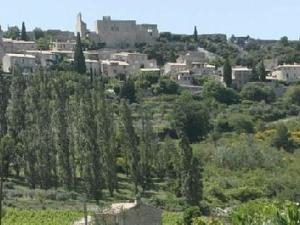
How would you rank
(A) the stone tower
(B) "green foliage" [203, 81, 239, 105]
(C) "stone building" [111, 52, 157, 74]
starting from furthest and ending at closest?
(A) the stone tower
(C) "stone building" [111, 52, 157, 74]
(B) "green foliage" [203, 81, 239, 105]

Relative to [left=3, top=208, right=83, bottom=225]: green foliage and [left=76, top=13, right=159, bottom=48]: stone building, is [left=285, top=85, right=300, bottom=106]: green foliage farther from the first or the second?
[left=3, top=208, right=83, bottom=225]: green foliage

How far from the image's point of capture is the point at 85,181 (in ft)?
178

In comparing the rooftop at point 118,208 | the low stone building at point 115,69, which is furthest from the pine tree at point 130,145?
the low stone building at point 115,69

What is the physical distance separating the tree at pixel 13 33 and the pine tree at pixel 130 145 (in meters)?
61.4

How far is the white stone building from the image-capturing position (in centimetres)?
10812

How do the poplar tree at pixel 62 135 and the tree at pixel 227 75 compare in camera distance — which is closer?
the poplar tree at pixel 62 135

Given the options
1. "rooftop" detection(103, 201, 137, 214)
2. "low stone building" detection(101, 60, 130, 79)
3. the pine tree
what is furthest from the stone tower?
"rooftop" detection(103, 201, 137, 214)

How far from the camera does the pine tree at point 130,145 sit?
58.2 metres

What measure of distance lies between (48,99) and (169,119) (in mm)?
22269

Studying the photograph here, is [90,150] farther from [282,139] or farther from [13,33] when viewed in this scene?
[13,33]

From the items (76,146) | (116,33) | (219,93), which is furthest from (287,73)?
(76,146)

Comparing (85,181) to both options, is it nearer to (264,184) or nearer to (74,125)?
(74,125)

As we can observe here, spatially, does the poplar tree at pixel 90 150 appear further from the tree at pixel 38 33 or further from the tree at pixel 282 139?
the tree at pixel 38 33

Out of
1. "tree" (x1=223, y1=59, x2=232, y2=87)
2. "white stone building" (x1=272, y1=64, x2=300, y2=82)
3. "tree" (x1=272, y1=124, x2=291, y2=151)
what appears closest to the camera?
"tree" (x1=272, y1=124, x2=291, y2=151)
